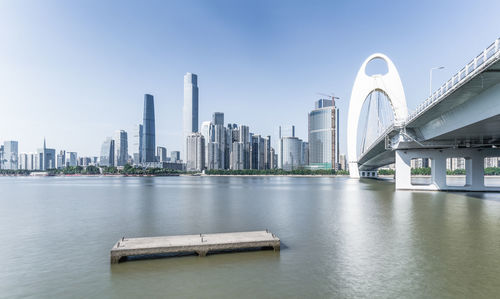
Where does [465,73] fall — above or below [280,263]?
above

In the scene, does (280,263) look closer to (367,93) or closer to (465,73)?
(465,73)

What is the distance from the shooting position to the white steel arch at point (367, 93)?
301ft

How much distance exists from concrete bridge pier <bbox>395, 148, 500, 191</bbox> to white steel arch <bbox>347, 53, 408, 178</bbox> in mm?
26262

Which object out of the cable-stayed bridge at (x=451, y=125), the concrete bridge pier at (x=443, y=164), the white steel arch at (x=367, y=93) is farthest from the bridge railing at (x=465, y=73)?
the white steel arch at (x=367, y=93)

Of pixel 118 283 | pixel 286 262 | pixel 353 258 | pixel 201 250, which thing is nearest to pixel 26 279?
pixel 118 283

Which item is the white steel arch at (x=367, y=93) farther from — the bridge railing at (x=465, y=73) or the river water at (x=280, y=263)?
the river water at (x=280, y=263)

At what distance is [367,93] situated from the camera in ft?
357

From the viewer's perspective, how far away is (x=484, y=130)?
35406mm

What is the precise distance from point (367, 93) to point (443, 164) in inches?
2385

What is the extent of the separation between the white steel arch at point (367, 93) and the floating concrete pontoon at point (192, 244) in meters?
73.6

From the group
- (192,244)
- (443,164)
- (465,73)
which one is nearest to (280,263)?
(192,244)

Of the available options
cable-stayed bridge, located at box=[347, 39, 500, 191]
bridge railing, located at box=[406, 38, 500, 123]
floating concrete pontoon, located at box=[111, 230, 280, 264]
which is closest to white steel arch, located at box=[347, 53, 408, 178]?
cable-stayed bridge, located at box=[347, 39, 500, 191]

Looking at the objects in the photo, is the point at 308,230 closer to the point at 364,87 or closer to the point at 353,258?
the point at 353,258

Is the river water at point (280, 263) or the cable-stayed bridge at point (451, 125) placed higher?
the cable-stayed bridge at point (451, 125)
